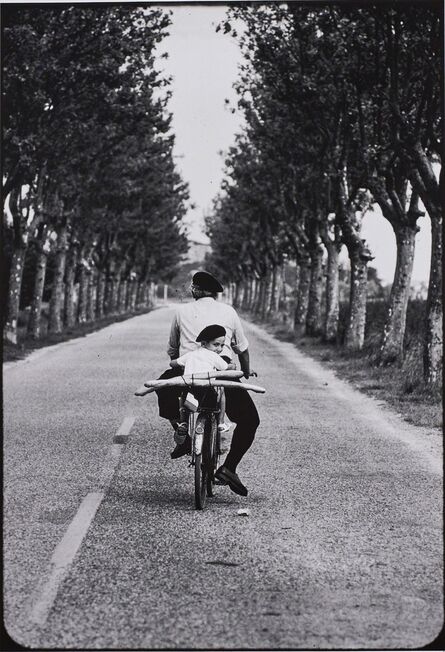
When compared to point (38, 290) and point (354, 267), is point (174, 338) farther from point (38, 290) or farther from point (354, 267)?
point (38, 290)

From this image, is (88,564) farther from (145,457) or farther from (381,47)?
(381,47)

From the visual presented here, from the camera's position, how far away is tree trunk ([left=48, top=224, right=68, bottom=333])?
128ft

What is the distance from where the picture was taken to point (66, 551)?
6.40 m

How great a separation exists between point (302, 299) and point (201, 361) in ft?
117

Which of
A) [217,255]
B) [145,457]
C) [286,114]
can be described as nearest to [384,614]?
[145,457]

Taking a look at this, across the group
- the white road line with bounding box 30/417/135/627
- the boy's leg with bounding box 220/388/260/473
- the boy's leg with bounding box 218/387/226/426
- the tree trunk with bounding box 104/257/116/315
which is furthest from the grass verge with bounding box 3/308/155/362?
the tree trunk with bounding box 104/257/116/315

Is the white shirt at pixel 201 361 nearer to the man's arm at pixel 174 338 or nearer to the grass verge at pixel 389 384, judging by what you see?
the man's arm at pixel 174 338

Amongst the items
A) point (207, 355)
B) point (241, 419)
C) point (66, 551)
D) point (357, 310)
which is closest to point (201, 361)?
point (207, 355)

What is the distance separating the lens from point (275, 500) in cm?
819

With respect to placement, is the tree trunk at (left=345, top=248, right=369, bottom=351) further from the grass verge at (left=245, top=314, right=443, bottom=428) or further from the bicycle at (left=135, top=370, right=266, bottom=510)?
the bicycle at (left=135, top=370, right=266, bottom=510)

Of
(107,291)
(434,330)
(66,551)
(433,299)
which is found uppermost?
(433,299)

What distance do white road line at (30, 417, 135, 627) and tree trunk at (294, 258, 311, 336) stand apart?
1224 inches

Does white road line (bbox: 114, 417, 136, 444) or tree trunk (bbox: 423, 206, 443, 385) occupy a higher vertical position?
tree trunk (bbox: 423, 206, 443, 385)

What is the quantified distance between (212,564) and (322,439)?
19.5 feet
